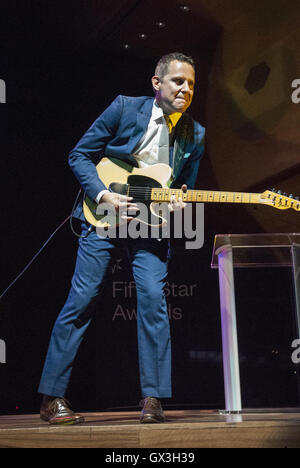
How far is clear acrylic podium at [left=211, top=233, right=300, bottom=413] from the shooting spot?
2605 mm

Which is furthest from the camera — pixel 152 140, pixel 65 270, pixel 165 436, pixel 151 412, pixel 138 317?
pixel 65 270

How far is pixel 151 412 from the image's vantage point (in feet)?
6.88

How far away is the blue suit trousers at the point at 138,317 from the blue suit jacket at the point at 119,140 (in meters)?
0.25

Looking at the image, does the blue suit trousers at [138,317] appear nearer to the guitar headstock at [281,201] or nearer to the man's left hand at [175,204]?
the man's left hand at [175,204]

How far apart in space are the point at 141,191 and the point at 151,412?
99 centimetres

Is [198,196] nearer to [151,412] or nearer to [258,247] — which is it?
[258,247]

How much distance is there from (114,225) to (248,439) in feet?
3.65

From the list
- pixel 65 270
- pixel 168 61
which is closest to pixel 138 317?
pixel 168 61

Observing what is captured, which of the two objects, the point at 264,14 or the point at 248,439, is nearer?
the point at 248,439

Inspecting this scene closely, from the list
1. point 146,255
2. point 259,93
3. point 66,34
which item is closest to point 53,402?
point 146,255

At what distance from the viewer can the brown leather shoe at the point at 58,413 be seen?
81.7 inches

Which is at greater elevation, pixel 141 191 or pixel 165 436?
pixel 141 191

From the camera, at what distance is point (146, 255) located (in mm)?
2389
